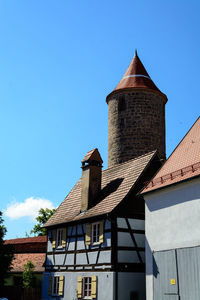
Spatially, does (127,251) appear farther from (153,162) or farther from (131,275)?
(153,162)

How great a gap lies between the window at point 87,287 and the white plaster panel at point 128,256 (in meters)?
2.23

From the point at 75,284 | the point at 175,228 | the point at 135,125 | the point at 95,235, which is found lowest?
the point at 75,284

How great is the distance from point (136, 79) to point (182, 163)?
1716cm

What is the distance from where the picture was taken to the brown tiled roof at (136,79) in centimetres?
3009

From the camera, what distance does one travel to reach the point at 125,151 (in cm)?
2870

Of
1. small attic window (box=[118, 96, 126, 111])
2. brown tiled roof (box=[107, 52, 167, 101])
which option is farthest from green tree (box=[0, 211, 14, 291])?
brown tiled roof (box=[107, 52, 167, 101])

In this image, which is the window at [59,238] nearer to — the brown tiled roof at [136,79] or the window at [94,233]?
the window at [94,233]

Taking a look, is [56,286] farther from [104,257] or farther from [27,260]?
[27,260]

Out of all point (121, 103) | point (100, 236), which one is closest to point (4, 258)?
point (100, 236)

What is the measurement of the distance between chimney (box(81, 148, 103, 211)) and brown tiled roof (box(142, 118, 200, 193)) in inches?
223

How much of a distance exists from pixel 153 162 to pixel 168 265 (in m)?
6.94

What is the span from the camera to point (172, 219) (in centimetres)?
1388

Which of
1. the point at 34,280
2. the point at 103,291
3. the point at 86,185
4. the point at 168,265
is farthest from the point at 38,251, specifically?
the point at 168,265

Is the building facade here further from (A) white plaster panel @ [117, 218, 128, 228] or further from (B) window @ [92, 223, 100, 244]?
(B) window @ [92, 223, 100, 244]
